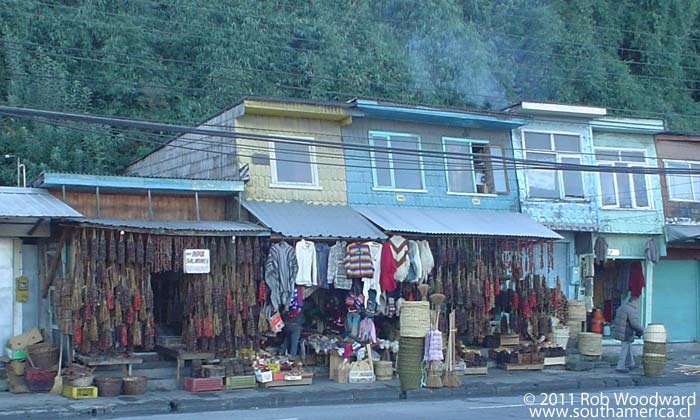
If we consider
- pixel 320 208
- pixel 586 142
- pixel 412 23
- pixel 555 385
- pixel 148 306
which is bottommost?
pixel 555 385

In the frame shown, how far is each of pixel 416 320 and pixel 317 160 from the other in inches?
183

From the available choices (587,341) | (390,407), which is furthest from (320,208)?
(587,341)

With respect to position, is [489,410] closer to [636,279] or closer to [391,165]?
[391,165]

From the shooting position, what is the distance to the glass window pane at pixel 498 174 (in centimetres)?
2406

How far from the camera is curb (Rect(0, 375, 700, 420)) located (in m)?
16.0

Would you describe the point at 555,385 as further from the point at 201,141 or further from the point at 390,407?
the point at 201,141

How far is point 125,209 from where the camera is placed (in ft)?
63.9

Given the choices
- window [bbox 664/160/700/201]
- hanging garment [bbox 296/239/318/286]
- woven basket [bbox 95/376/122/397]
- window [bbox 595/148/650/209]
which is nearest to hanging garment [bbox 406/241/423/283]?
hanging garment [bbox 296/239/318/286]

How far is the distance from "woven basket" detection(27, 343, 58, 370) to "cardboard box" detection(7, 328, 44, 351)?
373 millimetres

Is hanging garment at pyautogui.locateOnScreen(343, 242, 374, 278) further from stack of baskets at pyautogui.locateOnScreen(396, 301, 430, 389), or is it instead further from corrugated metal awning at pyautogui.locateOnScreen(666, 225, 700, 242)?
corrugated metal awning at pyautogui.locateOnScreen(666, 225, 700, 242)

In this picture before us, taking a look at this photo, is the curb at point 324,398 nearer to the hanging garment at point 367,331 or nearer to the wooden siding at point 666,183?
the hanging garment at point 367,331

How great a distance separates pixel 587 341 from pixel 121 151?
16593mm

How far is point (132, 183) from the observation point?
750 inches

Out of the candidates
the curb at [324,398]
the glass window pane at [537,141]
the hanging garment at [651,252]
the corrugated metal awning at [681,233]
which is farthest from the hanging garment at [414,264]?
the corrugated metal awning at [681,233]
